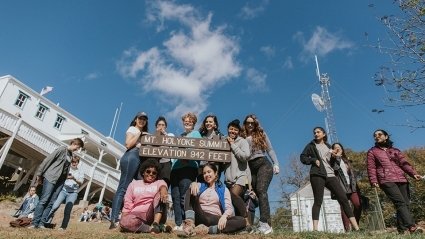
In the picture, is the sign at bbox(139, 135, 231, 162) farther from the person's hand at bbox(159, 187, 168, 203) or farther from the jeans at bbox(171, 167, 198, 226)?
the person's hand at bbox(159, 187, 168, 203)

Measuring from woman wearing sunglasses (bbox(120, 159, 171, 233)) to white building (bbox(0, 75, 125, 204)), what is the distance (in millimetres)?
15034

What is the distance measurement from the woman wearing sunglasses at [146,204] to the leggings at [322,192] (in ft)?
9.33

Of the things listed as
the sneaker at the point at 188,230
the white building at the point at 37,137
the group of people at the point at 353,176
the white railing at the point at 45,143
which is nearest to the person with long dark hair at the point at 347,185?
the group of people at the point at 353,176

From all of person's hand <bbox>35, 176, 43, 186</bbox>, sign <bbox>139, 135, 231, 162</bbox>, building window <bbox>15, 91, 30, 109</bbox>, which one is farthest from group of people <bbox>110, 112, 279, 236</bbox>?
building window <bbox>15, 91, 30, 109</bbox>

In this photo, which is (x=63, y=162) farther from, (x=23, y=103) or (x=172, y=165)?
(x=23, y=103)

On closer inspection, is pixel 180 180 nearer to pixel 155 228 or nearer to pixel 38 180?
pixel 155 228

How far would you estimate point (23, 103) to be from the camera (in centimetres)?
2647

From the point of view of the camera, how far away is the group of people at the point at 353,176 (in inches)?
237

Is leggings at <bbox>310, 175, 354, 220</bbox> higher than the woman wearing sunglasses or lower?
higher

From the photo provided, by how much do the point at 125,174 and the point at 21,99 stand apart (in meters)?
24.4

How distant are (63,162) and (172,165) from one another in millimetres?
2260

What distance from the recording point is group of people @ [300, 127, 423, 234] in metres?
6.02

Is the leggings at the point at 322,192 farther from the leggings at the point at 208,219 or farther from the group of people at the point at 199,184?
the leggings at the point at 208,219

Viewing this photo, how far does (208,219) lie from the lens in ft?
17.4
